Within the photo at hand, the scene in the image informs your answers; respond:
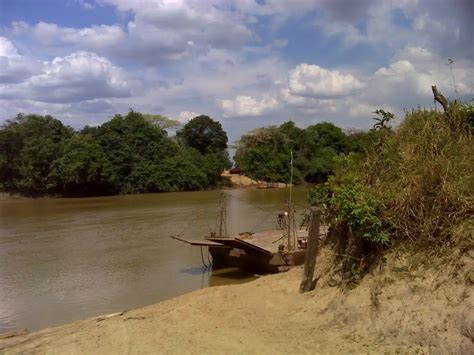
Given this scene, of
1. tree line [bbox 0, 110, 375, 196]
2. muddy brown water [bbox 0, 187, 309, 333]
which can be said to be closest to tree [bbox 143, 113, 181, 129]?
tree line [bbox 0, 110, 375, 196]

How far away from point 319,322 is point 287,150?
175ft

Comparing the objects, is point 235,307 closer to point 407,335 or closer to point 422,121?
point 407,335

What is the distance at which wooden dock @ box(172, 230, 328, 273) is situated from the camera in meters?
11.8

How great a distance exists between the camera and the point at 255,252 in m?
12.8

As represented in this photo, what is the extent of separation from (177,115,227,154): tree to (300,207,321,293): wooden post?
53318mm

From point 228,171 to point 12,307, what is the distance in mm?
50618

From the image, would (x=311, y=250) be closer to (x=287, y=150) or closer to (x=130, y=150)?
(x=130, y=150)

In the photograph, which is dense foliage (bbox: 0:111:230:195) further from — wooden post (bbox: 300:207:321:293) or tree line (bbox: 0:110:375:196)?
wooden post (bbox: 300:207:321:293)

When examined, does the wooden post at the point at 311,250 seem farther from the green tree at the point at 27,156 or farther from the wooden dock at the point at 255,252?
the green tree at the point at 27,156

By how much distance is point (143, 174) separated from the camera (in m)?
49.5

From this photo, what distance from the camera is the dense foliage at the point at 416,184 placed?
582 cm

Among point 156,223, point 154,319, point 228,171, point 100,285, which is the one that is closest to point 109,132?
point 228,171

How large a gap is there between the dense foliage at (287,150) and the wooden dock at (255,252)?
4242 centimetres

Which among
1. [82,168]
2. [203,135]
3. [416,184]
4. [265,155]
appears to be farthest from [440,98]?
[203,135]
